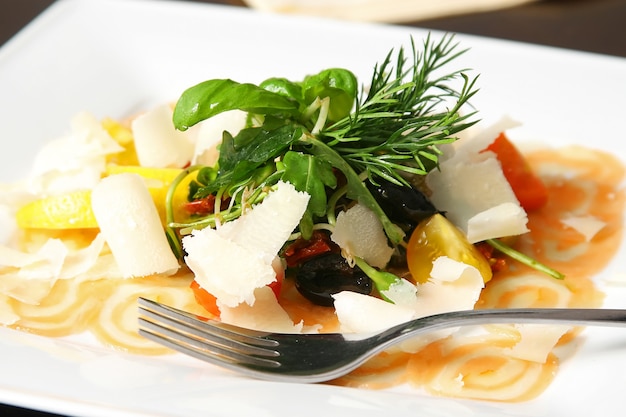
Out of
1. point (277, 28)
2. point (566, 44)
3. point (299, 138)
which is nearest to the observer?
point (299, 138)

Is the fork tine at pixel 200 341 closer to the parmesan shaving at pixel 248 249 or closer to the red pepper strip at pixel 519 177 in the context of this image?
the parmesan shaving at pixel 248 249

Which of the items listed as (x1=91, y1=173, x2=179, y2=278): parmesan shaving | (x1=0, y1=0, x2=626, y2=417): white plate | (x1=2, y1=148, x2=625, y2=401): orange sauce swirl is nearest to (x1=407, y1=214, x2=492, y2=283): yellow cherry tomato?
(x1=2, y1=148, x2=625, y2=401): orange sauce swirl

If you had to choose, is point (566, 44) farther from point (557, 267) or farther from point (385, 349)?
point (385, 349)

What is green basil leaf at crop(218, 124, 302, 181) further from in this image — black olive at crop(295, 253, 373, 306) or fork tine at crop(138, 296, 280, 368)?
fork tine at crop(138, 296, 280, 368)

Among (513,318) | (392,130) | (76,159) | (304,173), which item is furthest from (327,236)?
(76,159)

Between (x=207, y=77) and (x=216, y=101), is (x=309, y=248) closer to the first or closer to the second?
(x=216, y=101)

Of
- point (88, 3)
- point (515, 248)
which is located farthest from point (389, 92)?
point (88, 3)
